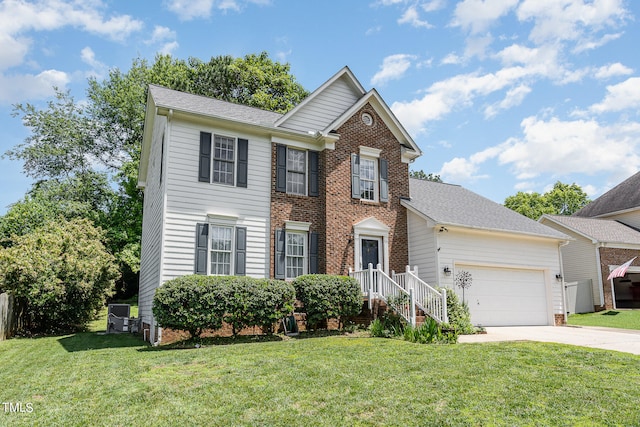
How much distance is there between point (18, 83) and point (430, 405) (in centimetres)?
3343

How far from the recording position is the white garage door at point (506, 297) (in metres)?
15.9

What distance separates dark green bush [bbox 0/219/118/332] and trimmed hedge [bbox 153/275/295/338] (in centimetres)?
722

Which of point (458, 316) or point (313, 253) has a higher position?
point (313, 253)

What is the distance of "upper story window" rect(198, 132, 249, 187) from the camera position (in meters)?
13.6

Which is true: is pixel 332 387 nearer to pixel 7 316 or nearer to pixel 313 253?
pixel 313 253

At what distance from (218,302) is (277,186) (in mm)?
4801

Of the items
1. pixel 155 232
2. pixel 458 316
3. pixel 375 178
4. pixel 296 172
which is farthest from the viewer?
pixel 375 178

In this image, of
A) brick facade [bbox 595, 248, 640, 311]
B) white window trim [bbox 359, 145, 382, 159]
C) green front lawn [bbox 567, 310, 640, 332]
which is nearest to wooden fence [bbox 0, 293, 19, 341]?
white window trim [bbox 359, 145, 382, 159]

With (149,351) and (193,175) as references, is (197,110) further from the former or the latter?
(149,351)

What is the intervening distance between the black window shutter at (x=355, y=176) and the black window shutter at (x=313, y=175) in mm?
1244

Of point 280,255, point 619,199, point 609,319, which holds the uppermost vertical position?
point 619,199

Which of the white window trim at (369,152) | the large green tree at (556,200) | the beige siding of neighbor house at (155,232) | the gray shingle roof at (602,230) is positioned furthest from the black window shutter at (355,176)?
the large green tree at (556,200)

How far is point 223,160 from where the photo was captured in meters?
13.9

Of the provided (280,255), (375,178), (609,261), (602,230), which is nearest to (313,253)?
(280,255)
